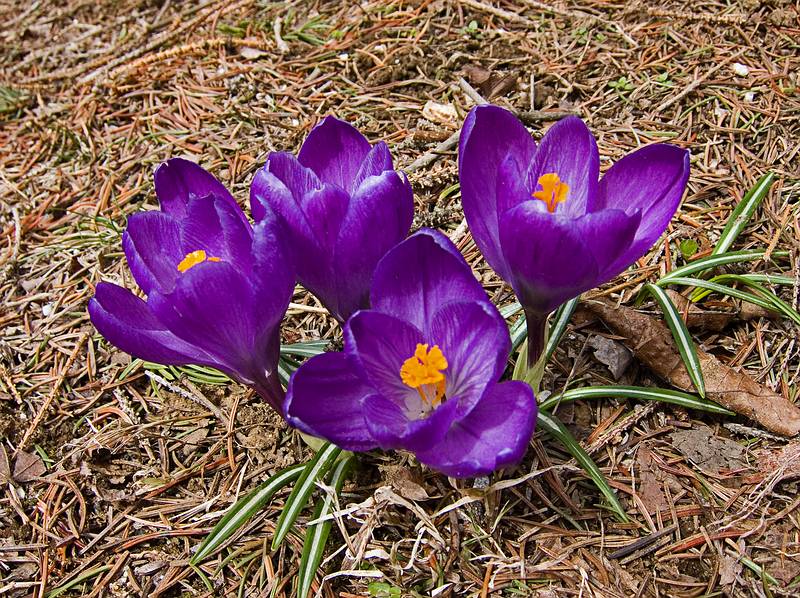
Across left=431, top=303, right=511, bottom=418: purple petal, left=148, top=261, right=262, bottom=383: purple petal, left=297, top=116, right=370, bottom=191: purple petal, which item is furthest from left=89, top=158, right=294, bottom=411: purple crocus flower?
left=431, top=303, right=511, bottom=418: purple petal

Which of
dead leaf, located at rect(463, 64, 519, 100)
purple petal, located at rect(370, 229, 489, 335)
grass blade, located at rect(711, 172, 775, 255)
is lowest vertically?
grass blade, located at rect(711, 172, 775, 255)

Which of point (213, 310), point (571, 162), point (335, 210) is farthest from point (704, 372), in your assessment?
point (213, 310)

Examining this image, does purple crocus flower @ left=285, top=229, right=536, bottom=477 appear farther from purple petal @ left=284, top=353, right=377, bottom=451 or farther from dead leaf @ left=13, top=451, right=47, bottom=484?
dead leaf @ left=13, top=451, right=47, bottom=484

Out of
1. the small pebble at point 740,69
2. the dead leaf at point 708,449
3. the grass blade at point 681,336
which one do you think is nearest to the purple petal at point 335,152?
the grass blade at point 681,336

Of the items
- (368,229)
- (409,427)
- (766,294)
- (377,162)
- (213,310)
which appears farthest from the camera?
(766,294)

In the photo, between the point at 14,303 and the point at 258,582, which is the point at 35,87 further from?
the point at 258,582

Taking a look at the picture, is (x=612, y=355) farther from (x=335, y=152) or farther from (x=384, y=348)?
(x=335, y=152)

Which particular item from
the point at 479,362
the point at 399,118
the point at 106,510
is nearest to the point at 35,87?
the point at 399,118

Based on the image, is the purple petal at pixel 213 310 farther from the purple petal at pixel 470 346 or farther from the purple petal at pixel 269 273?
the purple petal at pixel 470 346
